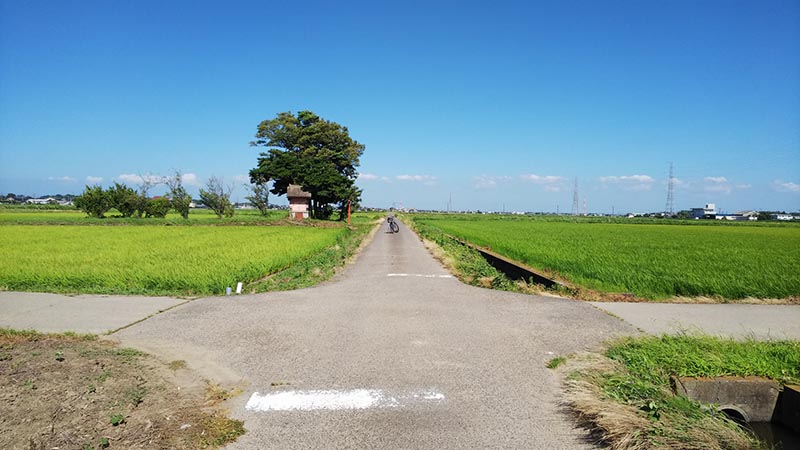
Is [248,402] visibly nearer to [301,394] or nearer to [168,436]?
[301,394]

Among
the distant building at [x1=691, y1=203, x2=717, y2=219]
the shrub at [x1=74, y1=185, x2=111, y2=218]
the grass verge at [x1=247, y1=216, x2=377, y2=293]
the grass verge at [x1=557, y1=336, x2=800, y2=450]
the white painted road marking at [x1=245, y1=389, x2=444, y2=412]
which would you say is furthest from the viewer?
the distant building at [x1=691, y1=203, x2=717, y2=219]

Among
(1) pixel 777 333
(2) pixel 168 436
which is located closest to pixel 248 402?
(2) pixel 168 436

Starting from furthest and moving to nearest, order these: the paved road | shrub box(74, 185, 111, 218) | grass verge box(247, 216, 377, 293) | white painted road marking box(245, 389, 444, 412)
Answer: shrub box(74, 185, 111, 218), grass verge box(247, 216, 377, 293), white painted road marking box(245, 389, 444, 412), the paved road

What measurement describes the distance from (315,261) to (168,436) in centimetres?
1138

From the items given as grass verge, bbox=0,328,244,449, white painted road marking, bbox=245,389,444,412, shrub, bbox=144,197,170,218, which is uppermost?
shrub, bbox=144,197,170,218

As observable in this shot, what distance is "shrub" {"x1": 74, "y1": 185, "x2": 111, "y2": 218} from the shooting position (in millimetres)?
42938

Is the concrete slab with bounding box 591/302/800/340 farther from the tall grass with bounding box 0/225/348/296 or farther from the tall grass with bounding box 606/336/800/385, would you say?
the tall grass with bounding box 0/225/348/296

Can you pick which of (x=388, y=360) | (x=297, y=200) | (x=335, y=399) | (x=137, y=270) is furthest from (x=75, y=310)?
(x=297, y=200)

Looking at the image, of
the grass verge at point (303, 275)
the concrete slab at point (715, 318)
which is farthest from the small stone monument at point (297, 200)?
the concrete slab at point (715, 318)

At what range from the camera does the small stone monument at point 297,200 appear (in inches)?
1766

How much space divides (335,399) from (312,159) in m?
46.9

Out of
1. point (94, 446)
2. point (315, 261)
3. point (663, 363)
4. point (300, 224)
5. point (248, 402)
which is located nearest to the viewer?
point (94, 446)

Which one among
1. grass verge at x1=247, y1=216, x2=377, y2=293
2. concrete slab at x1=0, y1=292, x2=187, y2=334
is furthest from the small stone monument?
concrete slab at x1=0, y1=292, x2=187, y2=334

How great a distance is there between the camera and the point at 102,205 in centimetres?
4328
